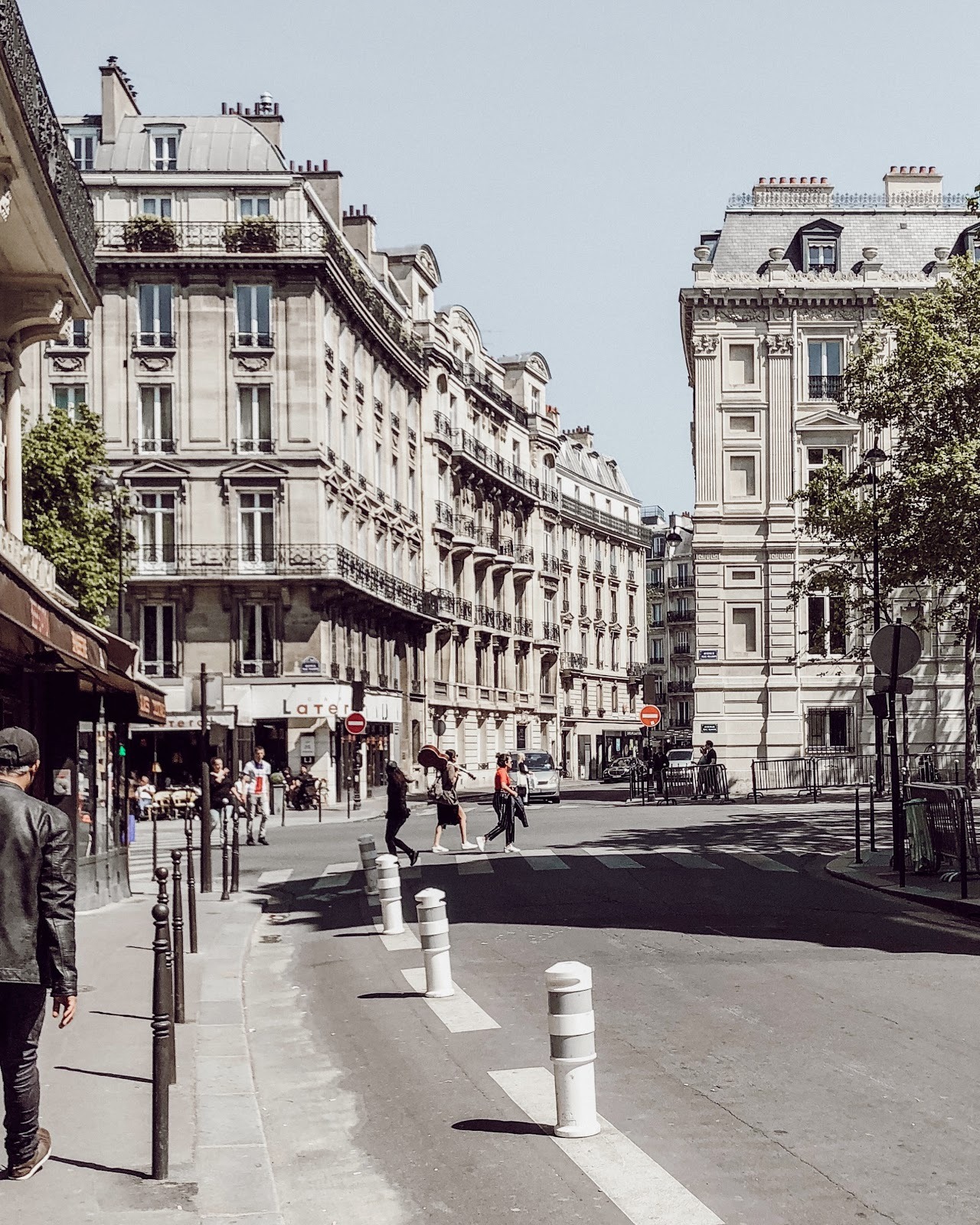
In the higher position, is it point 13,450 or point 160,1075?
point 13,450

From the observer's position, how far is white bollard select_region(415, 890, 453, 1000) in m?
10.9

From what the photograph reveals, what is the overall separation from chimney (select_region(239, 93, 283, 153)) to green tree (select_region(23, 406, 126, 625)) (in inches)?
872

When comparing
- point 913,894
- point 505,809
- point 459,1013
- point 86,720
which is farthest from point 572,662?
point 459,1013

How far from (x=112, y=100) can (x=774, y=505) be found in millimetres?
25313

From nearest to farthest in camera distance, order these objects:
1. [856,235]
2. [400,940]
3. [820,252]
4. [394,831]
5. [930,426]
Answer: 1. [400,940]
2. [394,831]
3. [930,426]
4. [820,252]
5. [856,235]

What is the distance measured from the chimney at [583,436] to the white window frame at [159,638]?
5150cm

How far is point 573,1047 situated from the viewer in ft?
22.8

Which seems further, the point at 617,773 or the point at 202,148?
the point at 617,773

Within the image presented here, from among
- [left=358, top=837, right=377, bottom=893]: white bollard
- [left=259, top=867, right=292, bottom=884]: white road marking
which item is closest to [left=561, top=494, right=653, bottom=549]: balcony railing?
[left=259, top=867, right=292, bottom=884]: white road marking

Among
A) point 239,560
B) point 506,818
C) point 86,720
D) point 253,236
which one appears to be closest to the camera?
point 86,720

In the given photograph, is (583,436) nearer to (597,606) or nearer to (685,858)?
(597,606)

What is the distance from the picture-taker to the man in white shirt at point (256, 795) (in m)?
30.4

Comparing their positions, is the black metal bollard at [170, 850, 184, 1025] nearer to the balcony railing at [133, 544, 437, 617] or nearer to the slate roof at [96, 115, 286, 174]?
the balcony railing at [133, 544, 437, 617]

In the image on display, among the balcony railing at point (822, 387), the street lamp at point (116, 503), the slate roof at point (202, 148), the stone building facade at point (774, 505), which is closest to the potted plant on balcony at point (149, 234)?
the slate roof at point (202, 148)
